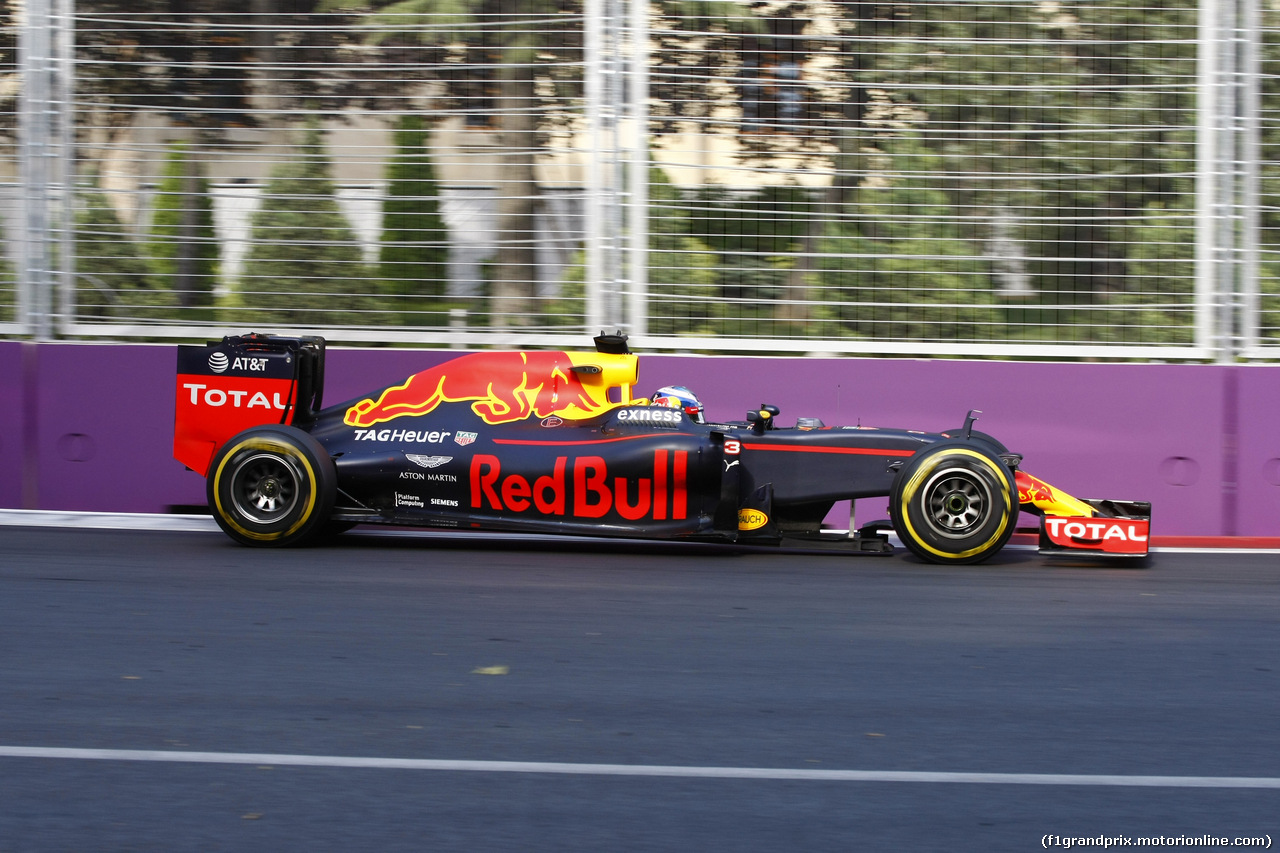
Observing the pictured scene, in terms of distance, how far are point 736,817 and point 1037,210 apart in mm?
6706

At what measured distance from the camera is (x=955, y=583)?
7113mm

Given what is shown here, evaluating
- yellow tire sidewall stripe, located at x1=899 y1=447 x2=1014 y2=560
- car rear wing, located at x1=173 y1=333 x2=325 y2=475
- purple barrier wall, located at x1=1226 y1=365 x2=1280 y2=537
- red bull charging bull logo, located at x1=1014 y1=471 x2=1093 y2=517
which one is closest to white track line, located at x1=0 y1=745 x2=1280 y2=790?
yellow tire sidewall stripe, located at x1=899 y1=447 x2=1014 y2=560

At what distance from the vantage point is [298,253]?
973cm

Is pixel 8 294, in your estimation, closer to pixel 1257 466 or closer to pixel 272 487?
pixel 272 487

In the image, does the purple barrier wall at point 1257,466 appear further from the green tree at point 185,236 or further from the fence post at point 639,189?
the green tree at point 185,236

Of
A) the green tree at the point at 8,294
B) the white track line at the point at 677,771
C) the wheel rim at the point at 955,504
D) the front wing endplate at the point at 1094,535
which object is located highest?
the green tree at the point at 8,294

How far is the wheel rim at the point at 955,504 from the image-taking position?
740 centimetres

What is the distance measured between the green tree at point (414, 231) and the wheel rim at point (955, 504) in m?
3.93

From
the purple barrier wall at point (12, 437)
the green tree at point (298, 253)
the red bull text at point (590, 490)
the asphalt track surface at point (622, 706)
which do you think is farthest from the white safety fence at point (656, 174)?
the asphalt track surface at point (622, 706)

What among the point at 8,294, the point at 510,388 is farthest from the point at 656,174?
the point at 8,294

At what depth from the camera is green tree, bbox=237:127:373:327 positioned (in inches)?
382

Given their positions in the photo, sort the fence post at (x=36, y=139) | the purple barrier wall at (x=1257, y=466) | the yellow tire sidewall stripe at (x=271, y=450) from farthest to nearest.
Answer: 1. the fence post at (x=36, y=139)
2. the purple barrier wall at (x=1257, y=466)
3. the yellow tire sidewall stripe at (x=271, y=450)

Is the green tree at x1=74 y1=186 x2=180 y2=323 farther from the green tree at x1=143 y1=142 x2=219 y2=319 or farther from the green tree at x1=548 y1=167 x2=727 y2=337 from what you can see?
the green tree at x1=548 y1=167 x2=727 y2=337

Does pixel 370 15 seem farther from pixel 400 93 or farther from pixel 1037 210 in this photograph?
pixel 1037 210
